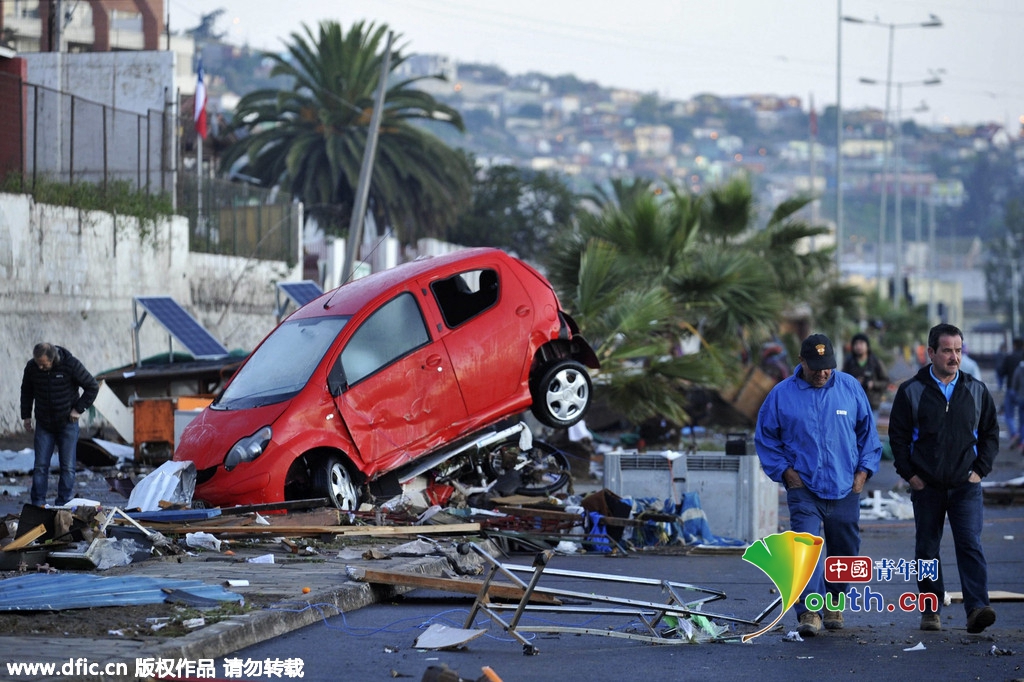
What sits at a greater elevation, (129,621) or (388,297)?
(388,297)

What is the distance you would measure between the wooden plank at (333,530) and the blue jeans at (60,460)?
322 centimetres

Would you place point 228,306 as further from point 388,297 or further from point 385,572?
point 385,572

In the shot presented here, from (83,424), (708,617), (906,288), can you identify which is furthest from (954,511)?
(906,288)

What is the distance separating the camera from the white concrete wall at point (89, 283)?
21.5 metres

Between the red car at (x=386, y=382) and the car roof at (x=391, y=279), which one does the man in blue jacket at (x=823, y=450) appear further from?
the car roof at (x=391, y=279)

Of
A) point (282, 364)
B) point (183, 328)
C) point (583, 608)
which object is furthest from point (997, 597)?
point (183, 328)

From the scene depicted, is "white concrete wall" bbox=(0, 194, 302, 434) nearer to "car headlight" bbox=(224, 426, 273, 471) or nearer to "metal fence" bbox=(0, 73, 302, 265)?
"metal fence" bbox=(0, 73, 302, 265)

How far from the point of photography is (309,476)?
1288 centimetres

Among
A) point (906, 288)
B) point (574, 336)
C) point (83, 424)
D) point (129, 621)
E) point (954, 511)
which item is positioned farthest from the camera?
point (906, 288)

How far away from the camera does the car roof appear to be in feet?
45.1

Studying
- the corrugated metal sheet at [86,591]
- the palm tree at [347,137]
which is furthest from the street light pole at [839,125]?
the corrugated metal sheet at [86,591]

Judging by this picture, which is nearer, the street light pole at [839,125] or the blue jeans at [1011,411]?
the blue jeans at [1011,411]

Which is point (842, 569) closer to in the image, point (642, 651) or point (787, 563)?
point (787, 563)

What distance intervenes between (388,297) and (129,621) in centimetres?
651
